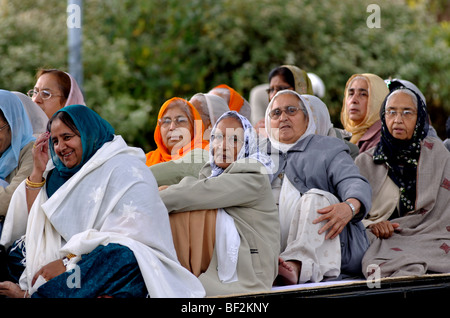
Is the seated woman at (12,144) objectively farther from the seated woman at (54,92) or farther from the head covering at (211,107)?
the head covering at (211,107)

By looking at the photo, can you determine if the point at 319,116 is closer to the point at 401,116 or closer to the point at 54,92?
the point at 401,116

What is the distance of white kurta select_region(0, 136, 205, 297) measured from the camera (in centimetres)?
373

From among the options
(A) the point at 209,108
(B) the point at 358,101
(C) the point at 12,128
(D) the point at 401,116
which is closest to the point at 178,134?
(A) the point at 209,108

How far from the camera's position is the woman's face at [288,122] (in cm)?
494

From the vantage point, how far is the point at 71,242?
3.75 m

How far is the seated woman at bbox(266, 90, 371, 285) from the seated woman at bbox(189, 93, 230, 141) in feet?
2.76

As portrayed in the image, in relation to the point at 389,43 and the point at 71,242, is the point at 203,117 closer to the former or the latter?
the point at 71,242

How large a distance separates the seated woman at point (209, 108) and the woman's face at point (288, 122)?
0.91 metres

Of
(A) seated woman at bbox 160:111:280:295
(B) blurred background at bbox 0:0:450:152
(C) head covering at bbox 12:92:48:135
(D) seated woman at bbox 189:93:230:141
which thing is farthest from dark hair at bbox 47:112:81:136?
(B) blurred background at bbox 0:0:450:152

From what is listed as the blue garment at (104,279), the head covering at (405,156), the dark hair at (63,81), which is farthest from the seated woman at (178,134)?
the blue garment at (104,279)

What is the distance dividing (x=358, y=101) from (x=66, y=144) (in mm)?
3091

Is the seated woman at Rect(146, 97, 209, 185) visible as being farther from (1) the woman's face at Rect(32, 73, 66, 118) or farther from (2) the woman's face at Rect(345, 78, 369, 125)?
(2) the woman's face at Rect(345, 78, 369, 125)

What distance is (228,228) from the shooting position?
419cm

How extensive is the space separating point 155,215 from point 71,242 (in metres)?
0.45
